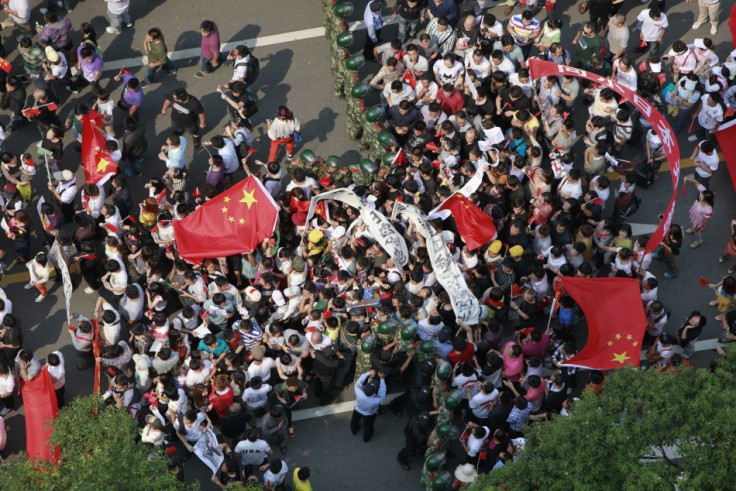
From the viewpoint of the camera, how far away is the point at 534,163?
2134 cm

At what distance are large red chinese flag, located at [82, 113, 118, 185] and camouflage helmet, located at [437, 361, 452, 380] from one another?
750 centimetres

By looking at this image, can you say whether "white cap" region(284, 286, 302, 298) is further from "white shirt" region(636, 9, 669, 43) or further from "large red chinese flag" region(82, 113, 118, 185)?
"white shirt" region(636, 9, 669, 43)

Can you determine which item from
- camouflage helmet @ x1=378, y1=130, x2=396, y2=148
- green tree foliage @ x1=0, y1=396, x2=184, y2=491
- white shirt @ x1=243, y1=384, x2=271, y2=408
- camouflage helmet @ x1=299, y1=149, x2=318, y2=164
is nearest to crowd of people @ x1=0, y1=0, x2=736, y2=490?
white shirt @ x1=243, y1=384, x2=271, y2=408

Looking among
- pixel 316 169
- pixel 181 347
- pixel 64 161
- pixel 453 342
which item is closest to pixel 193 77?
pixel 64 161

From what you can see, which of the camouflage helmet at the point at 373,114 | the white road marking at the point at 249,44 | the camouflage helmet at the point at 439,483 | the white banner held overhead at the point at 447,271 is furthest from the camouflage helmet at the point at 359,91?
the camouflage helmet at the point at 439,483

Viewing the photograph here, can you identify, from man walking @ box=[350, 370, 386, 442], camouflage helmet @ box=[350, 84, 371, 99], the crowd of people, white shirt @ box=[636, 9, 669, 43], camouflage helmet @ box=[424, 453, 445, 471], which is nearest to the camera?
camouflage helmet @ box=[424, 453, 445, 471]

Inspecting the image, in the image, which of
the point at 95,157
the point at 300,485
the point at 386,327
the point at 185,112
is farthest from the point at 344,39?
the point at 300,485

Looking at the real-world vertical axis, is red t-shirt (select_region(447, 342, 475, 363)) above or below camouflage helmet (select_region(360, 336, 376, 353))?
below

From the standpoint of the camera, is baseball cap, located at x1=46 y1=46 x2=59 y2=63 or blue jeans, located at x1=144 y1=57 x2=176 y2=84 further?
blue jeans, located at x1=144 y1=57 x2=176 y2=84

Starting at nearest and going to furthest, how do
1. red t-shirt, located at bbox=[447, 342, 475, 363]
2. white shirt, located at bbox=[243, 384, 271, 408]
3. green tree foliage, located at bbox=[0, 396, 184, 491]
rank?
green tree foliage, located at bbox=[0, 396, 184, 491]
white shirt, located at bbox=[243, 384, 271, 408]
red t-shirt, located at bbox=[447, 342, 475, 363]

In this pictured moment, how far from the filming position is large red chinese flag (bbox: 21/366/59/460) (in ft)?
61.1

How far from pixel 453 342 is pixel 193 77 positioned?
9319 millimetres

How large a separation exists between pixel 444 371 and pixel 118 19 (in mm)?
11825

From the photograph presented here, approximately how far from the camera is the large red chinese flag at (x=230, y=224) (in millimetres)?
20641
